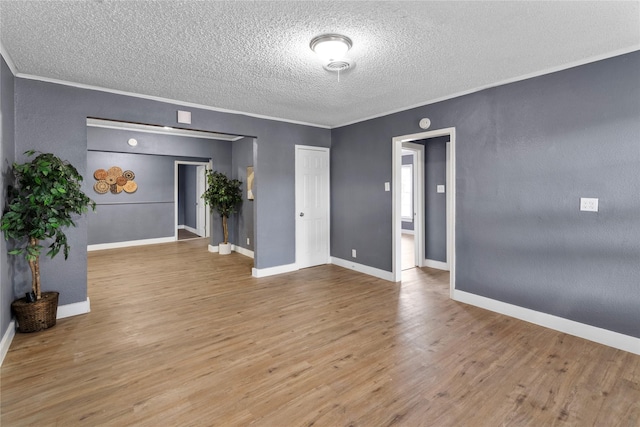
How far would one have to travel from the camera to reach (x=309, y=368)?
94.9 inches

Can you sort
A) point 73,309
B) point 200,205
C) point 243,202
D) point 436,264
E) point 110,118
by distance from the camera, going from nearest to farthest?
point 73,309, point 110,118, point 436,264, point 243,202, point 200,205

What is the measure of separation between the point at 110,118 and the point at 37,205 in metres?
1.28

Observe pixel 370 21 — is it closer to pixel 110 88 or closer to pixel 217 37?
pixel 217 37

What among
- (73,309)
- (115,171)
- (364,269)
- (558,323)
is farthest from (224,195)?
(558,323)

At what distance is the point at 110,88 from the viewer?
3479 millimetres

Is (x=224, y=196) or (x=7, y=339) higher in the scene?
(x=224, y=196)

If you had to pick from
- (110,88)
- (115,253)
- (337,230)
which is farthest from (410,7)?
(115,253)

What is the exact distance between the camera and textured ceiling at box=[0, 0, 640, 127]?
2006 mm

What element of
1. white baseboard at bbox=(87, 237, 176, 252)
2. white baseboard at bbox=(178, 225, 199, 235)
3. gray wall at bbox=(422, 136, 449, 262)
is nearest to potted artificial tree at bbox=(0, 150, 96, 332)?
white baseboard at bbox=(87, 237, 176, 252)

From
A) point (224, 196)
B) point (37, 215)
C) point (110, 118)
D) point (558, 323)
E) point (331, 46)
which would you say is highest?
point (331, 46)

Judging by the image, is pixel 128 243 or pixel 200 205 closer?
pixel 128 243

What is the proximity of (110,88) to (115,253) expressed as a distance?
4.59m

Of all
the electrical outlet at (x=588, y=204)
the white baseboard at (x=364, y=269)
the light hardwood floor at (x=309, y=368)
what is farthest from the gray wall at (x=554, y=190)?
the white baseboard at (x=364, y=269)

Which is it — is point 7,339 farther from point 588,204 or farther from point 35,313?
point 588,204
